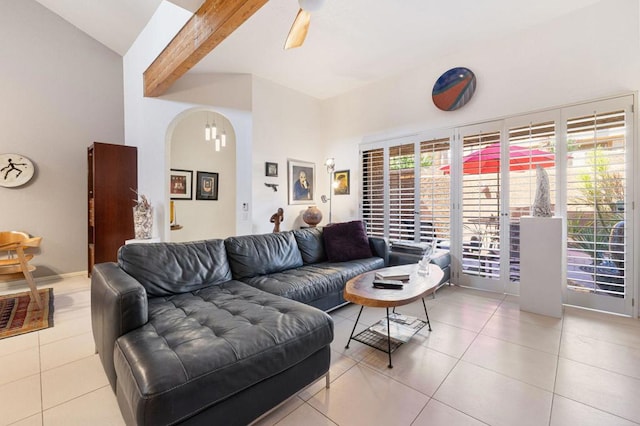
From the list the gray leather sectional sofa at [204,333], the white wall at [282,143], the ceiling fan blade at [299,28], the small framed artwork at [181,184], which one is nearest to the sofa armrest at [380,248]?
the gray leather sectional sofa at [204,333]

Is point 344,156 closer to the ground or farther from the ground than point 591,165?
farther from the ground

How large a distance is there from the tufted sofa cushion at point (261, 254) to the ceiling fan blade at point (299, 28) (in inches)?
72.9

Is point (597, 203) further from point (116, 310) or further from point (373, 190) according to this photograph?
point (116, 310)

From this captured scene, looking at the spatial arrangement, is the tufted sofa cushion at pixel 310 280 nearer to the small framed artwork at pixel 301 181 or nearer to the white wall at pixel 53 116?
the small framed artwork at pixel 301 181

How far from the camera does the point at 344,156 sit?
16.5 feet

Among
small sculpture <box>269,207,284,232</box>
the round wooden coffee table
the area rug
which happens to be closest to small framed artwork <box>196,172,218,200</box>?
small sculpture <box>269,207,284,232</box>

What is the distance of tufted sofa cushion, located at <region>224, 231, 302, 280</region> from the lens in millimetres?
2652

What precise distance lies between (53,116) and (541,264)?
6.65 meters

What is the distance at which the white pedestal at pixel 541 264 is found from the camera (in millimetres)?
2789

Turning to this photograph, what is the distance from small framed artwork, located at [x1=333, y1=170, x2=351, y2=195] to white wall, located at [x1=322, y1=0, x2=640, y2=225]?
0.22 meters

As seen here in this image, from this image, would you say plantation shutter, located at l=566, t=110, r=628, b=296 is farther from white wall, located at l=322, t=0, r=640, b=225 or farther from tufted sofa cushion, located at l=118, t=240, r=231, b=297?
tufted sofa cushion, located at l=118, t=240, r=231, b=297

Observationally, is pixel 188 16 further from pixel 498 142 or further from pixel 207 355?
pixel 498 142

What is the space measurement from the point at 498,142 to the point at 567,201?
3.24ft

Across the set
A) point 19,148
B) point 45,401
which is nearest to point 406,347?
point 45,401
